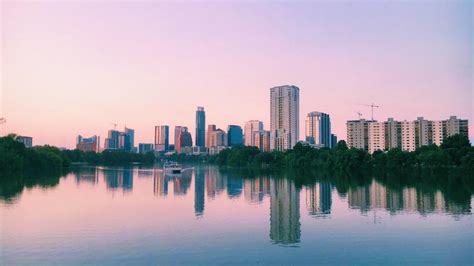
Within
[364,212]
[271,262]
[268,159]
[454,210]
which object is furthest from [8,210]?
[268,159]

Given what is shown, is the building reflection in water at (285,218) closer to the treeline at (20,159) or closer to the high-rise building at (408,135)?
the treeline at (20,159)

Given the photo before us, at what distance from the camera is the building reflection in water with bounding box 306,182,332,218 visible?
2817cm

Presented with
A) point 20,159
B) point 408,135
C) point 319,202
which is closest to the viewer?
point 319,202

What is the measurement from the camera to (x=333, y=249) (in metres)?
18.2

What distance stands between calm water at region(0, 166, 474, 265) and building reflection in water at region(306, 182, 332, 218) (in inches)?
2.8

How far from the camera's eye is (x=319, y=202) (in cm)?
3384

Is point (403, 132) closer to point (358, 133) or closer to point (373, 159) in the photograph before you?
point (358, 133)

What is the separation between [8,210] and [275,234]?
723 inches

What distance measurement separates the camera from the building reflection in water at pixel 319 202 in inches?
1109

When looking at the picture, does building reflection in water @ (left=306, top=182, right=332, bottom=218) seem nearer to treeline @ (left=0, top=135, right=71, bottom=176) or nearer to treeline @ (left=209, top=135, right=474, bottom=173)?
treeline @ (left=209, top=135, right=474, bottom=173)

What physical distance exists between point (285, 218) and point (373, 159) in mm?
78971

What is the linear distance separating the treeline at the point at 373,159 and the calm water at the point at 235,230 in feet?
158

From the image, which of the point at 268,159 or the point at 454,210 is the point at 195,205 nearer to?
the point at 454,210

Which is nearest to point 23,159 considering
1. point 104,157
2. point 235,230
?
point 235,230
